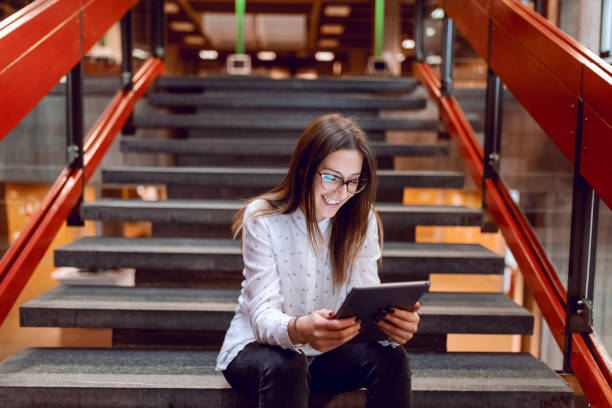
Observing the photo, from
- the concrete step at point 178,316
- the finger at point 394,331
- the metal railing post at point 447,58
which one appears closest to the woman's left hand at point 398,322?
the finger at point 394,331

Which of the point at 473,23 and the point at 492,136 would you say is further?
the point at 473,23

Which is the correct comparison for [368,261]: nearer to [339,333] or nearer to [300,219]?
[300,219]

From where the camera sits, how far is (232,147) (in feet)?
10.3

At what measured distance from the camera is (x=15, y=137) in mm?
2201

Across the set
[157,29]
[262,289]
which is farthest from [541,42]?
[157,29]

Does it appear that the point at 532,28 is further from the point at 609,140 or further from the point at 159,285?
the point at 159,285

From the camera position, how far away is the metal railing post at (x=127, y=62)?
3.35 meters

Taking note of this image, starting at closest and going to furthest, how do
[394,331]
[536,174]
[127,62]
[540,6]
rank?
[394,331], [536,174], [540,6], [127,62]

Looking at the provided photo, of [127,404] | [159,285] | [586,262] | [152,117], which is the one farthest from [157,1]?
[586,262]

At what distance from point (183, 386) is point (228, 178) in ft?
4.32

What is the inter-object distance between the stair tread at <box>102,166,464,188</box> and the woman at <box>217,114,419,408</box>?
3.85 ft

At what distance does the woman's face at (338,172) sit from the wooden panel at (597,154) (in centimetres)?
73

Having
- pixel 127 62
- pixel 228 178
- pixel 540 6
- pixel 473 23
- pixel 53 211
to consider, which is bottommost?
pixel 53 211

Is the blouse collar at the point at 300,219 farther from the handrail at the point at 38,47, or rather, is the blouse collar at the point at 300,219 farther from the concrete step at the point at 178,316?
the handrail at the point at 38,47
